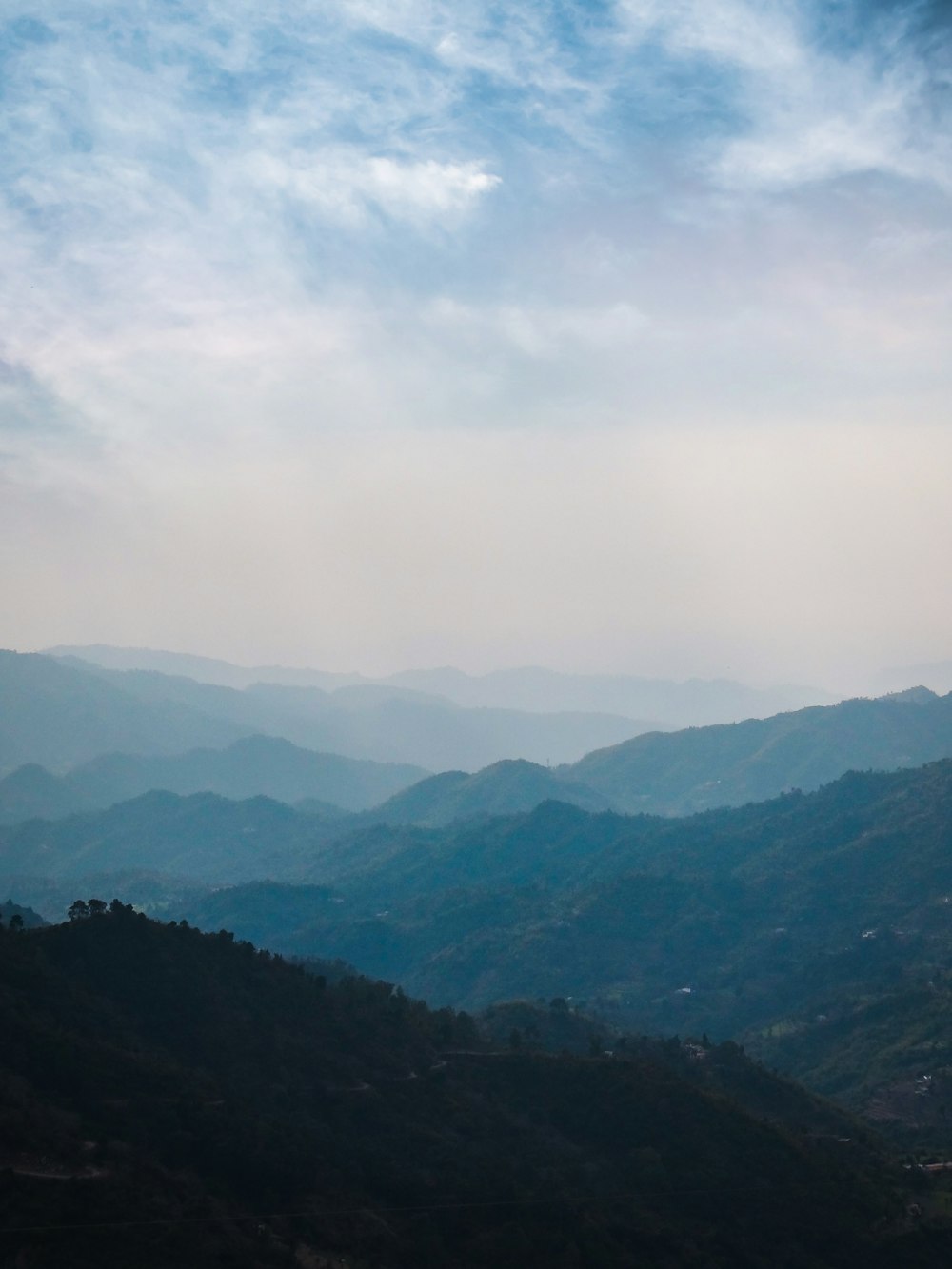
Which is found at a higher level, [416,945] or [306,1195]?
[306,1195]

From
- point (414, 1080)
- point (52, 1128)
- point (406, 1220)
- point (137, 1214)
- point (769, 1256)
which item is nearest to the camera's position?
point (137, 1214)

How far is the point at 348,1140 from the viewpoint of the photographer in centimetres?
5912

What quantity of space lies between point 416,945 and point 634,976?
39.9 meters

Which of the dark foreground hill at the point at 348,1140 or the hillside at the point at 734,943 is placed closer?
the dark foreground hill at the point at 348,1140

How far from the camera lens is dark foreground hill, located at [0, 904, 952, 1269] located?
142 feet

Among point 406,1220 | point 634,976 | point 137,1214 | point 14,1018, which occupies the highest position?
point 14,1018

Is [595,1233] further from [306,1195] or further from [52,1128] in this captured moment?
[52,1128]

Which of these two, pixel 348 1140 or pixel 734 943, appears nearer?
pixel 348 1140

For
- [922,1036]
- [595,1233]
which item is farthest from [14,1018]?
[922,1036]

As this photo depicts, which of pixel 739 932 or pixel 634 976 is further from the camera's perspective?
pixel 739 932

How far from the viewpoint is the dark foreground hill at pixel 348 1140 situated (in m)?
43.2

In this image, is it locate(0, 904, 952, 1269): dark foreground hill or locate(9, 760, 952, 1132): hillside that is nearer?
locate(0, 904, 952, 1269): dark foreground hill

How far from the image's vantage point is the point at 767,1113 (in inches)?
3214

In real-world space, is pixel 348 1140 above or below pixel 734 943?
above
